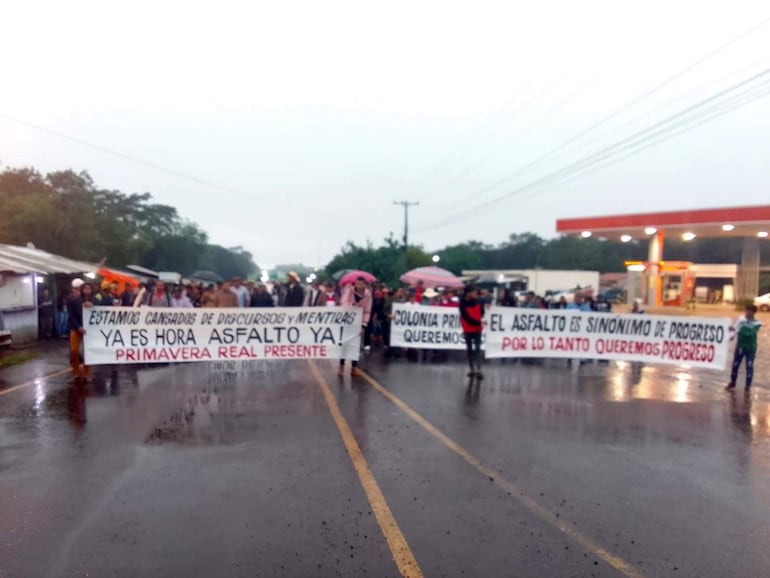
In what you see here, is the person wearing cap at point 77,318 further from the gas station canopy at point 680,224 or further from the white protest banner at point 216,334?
the gas station canopy at point 680,224

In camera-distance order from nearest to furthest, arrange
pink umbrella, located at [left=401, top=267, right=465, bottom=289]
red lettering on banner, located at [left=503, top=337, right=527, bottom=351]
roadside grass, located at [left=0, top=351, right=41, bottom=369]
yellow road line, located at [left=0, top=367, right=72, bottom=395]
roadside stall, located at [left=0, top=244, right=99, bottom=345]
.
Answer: yellow road line, located at [left=0, top=367, right=72, bottom=395] < roadside grass, located at [left=0, top=351, right=41, bottom=369] < red lettering on banner, located at [left=503, top=337, right=527, bottom=351] < roadside stall, located at [left=0, top=244, right=99, bottom=345] < pink umbrella, located at [left=401, top=267, right=465, bottom=289]

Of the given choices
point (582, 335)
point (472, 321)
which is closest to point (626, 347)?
point (582, 335)

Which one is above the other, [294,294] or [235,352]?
[294,294]

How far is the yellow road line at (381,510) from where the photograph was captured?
4.43m

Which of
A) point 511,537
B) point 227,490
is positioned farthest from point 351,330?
point 511,537

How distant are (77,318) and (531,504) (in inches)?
353

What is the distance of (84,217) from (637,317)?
3628 cm

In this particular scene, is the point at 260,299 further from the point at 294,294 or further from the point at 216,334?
the point at 216,334

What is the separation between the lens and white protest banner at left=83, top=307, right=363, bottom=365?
11.9 meters

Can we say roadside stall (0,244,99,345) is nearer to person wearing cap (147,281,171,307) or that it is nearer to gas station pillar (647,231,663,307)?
person wearing cap (147,281,171,307)

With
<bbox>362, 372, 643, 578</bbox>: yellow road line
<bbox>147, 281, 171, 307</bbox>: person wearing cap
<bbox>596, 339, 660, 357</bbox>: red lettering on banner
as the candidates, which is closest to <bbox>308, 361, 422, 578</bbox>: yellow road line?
<bbox>362, 372, 643, 578</bbox>: yellow road line

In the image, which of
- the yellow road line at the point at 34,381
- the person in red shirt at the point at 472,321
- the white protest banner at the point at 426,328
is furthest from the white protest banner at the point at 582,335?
the yellow road line at the point at 34,381

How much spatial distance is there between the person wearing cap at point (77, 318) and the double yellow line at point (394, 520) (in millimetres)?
5374

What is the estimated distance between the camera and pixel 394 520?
17.0 ft
